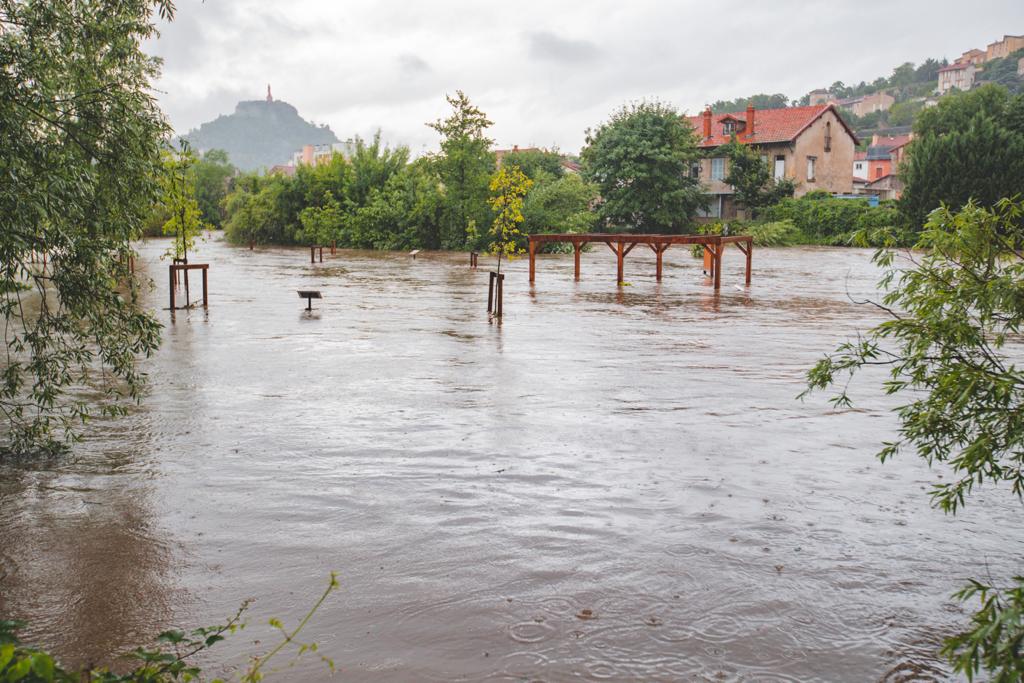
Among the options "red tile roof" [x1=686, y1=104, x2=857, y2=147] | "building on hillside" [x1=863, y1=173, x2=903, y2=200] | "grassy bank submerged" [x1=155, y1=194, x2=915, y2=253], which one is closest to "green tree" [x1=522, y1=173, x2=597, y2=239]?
"grassy bank submerged" [x1=155, y1=194, x2=915, y2=253]

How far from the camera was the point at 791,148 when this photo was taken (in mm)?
60219

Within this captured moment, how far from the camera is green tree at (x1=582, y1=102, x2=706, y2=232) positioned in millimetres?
54500

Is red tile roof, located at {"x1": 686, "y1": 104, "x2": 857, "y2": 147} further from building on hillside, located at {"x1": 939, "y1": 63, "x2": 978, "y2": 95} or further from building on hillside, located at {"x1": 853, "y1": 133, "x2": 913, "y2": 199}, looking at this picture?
building on hillside, located at {"x1": 939, "y1": 63, "x2": 978, "y2": 95}

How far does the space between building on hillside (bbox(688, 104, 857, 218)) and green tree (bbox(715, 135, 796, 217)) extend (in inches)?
79.9

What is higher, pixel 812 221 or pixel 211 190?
pixel 211 190

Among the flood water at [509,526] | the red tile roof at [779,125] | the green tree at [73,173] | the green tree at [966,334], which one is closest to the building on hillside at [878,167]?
the red tile roof at [779,125]

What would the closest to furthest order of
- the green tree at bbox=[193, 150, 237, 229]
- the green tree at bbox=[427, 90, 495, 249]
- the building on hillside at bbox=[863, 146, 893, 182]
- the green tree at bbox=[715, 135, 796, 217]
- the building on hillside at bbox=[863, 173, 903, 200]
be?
the green tree at bbox=[427, 90, 495, 249] < the green tree at bbox=[715, 135, 796, 217] < the building on hillside at bbox=[863, 173, 903, 200] < the green tree at bbox=[193, 150, 237, 229] < the building on hillside at bbox=[863, 146, 893, 182]

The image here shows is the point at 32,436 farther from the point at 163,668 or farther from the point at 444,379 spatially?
the point at 163,668

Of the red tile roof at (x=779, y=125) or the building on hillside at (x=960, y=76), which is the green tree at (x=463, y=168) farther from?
the building on hillside at (x=960, y=76)

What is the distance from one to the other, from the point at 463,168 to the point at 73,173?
40.0 m

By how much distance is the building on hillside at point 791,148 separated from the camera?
60594 mm

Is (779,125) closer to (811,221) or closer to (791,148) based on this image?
(791,148)

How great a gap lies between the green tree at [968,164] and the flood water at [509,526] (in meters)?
40.4

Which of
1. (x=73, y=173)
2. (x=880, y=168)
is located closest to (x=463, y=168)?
(x=73, y=173)
